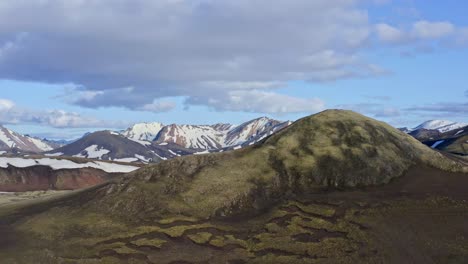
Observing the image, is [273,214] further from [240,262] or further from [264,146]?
[264,146]

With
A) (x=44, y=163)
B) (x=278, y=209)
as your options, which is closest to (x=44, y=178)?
(x=44, y=163)

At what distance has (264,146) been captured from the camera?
8712 cm

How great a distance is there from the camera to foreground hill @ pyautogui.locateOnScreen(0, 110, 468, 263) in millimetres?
56312

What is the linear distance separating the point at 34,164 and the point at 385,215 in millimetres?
161673

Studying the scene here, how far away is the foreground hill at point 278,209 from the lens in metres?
56.3

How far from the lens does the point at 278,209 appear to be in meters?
68.2

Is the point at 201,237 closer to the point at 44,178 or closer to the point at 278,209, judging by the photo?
the point at 278,209

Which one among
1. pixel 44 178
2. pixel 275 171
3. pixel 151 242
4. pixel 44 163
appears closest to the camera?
pixel 151 242

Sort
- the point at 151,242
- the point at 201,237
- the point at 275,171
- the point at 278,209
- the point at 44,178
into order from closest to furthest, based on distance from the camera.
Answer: the point at 151,242 → the point at 201,237 → the point at 278,209 → the point at 275,171 → the point at 44,178

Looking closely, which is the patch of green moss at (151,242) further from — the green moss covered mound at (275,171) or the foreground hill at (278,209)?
the green moss covered mound at (275,171)

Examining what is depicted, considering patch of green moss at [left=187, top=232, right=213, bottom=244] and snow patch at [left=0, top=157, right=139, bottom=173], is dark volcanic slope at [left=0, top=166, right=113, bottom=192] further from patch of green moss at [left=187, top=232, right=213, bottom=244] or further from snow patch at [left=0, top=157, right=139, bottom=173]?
patch of green moss at [left=187, top=232, right=213, bottom=244]

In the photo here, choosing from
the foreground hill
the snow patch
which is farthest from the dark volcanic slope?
the foreground hill

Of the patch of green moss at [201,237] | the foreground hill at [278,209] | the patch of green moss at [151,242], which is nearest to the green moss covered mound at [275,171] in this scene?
the foreground hill at [278,209]

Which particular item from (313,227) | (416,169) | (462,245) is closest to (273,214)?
(313,227)
